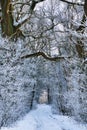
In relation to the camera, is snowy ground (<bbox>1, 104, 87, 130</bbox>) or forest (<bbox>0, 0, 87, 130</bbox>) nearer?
forest (<bbox>0, 0, 87, 130</bbox>)

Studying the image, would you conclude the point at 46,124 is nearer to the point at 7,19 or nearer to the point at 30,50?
the point at 30,50

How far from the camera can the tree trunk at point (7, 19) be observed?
48.2ft

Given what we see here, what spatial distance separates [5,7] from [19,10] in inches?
149

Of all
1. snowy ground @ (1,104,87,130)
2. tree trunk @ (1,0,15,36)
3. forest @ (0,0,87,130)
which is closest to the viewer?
forest @ (0,0,87,130)

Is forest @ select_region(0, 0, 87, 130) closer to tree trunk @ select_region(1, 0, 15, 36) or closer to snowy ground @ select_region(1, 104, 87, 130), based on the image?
tree trunk @ select_region(1, 0, 15, 36)

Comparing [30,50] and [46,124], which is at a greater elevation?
[30,50]

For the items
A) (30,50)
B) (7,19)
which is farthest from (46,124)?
(7,19)

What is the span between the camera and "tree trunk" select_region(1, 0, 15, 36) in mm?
14690

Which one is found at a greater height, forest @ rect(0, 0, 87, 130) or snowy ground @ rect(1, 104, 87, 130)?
forest @ rect(0, 0, 87, 130)

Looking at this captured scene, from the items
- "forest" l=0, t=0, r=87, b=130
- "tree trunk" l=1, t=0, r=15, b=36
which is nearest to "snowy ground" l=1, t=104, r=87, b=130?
"forest" l=0, t=0, r=87, b=130

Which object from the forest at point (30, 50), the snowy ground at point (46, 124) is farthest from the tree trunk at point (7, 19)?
the snowy ground at point (46, 124)

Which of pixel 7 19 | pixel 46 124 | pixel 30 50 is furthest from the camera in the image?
pixel 30 50

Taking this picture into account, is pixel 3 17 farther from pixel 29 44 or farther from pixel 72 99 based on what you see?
pixel 72 99

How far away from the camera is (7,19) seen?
49.7ft
